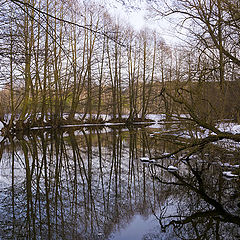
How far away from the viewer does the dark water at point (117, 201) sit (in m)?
3.21

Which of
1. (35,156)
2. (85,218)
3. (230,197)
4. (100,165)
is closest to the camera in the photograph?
(85,218)

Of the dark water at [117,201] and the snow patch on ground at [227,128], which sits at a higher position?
the snow patch on ground at [227,128]

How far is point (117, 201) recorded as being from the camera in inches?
Result: 165

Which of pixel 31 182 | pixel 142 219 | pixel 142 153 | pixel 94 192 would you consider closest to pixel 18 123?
pixel 142 153

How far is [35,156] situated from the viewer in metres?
8.30

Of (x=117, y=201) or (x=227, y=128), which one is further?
(x=227, y=128)

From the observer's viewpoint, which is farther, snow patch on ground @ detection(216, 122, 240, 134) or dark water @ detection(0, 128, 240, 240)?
snow patch on ground @ detection(216, 122, 240, 134)

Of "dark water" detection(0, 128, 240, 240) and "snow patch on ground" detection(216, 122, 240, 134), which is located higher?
"snow patch on ground" detection(216, 122, 240, 134)

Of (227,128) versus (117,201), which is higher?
(227,128)

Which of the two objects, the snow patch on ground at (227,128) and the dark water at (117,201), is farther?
the snow patch on ground at (227,128)

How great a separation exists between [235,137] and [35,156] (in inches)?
241

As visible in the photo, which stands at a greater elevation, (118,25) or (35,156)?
(118,25)

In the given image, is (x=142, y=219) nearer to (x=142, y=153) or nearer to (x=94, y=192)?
(x=94, y=192)

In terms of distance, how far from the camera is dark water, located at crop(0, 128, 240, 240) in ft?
10.5
